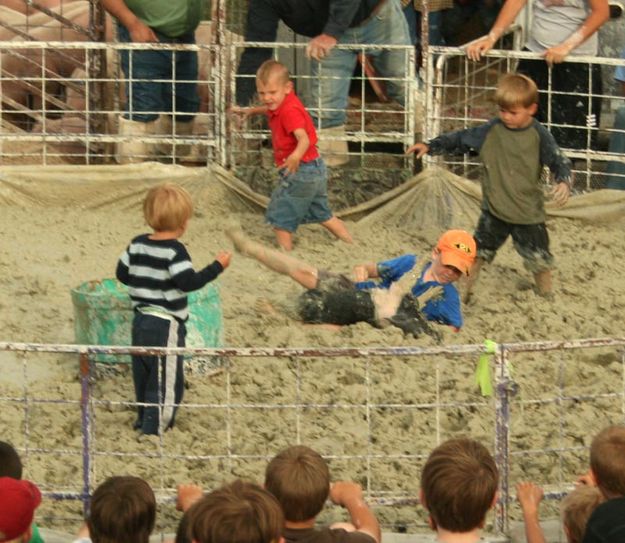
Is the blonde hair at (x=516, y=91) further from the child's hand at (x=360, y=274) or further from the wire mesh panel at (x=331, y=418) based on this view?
the wire mesh panel at (x=331, y=418)

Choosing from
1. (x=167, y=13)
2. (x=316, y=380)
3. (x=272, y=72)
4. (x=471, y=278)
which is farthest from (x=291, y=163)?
(x=316, y=380)

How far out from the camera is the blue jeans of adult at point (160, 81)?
39.1 feet

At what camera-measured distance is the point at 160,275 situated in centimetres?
773

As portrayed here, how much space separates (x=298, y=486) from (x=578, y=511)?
36.3 inches

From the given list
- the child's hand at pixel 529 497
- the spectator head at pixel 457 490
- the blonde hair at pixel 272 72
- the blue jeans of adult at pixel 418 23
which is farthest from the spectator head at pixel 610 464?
the blue jeans of adult at pixel 418 23

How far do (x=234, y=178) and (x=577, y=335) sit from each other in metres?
3.39

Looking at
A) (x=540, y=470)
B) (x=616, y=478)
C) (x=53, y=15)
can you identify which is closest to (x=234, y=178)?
(x=53, y=15)

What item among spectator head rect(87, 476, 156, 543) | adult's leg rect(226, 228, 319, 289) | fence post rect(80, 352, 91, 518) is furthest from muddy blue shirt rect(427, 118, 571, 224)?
spectator head rect(87, 476, 156, 543)

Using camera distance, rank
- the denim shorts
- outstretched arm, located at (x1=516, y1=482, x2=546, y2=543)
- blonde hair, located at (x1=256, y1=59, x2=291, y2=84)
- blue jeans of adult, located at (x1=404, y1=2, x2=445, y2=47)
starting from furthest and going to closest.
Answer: blue jeans of adult, located at (x1=404, y1=2, x2=445, y2=47) → the denim shorts → blonde hair, located at (x1=256, y1=59, x2=291, y2=84) → outstretched arm, located at (x1=516, y1=482, x2=546, y2=543)

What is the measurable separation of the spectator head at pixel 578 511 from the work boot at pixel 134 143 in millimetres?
6975

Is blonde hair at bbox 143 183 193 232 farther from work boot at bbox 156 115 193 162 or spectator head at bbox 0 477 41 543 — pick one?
work boot at bbox 156 115 193 162

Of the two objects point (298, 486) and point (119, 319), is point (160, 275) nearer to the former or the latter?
point (119, 319)

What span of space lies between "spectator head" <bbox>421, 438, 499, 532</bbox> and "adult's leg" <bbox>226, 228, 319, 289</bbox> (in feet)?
11.7

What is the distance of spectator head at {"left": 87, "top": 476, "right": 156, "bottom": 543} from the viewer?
17.3 feet
